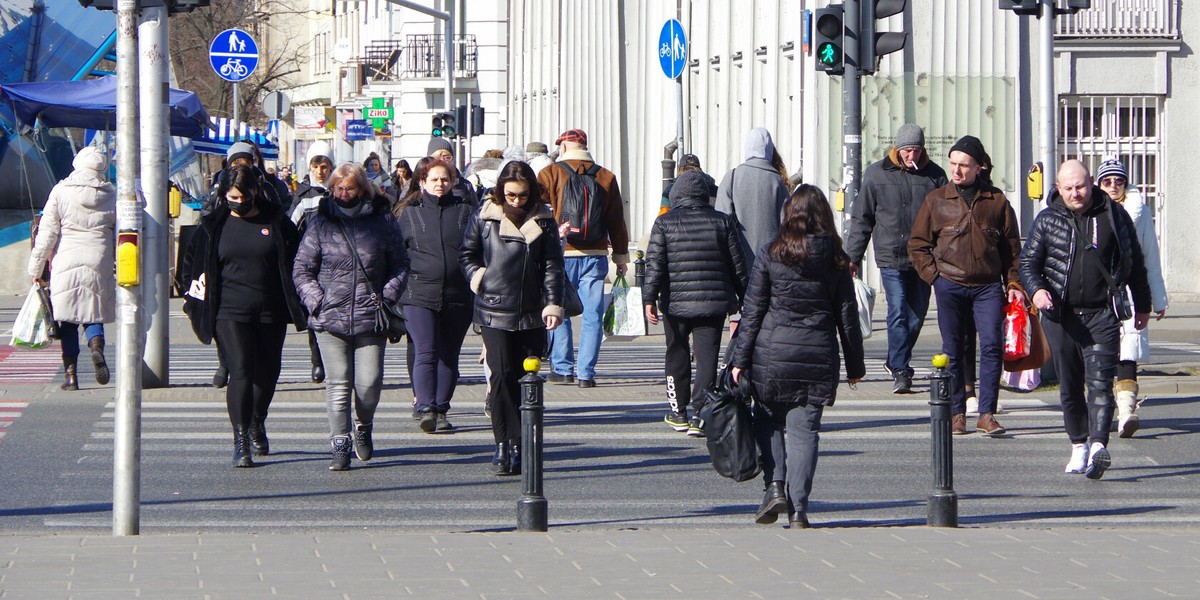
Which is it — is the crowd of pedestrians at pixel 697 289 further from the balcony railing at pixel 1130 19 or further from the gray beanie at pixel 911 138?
the balcony railing at pixel 1130 19

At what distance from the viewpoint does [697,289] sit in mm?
11188

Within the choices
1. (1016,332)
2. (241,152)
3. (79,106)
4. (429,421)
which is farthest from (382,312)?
(79,106)

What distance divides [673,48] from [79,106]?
782cm

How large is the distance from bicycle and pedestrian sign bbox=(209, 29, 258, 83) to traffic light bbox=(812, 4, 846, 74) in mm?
11495

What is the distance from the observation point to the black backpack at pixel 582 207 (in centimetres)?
1352

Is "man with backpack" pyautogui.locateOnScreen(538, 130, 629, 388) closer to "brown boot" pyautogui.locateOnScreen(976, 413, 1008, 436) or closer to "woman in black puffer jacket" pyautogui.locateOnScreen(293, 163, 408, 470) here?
"brown boot" pyautogui.locateOnScreen(976, 413, 1008, 436)

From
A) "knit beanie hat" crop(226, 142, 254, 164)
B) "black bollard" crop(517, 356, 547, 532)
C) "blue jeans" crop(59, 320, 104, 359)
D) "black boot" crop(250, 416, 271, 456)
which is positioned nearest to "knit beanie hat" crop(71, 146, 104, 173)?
"blue jeans" crop(59, 320, 104, 359)

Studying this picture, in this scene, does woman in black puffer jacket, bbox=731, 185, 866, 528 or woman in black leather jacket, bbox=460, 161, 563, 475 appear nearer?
woman in black puffer jacket, bbox=731, 185, 866, 528

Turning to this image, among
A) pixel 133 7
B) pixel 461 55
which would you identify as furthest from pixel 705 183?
pixel 461 55

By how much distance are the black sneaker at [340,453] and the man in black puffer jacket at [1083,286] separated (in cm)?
380

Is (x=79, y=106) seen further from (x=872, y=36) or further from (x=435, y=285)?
(x=435, y=285)

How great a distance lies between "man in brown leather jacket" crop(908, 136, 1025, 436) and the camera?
11203mm

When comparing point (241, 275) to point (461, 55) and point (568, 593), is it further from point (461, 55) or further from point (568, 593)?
point (461, 55)

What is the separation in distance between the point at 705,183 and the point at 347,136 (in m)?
33.4
